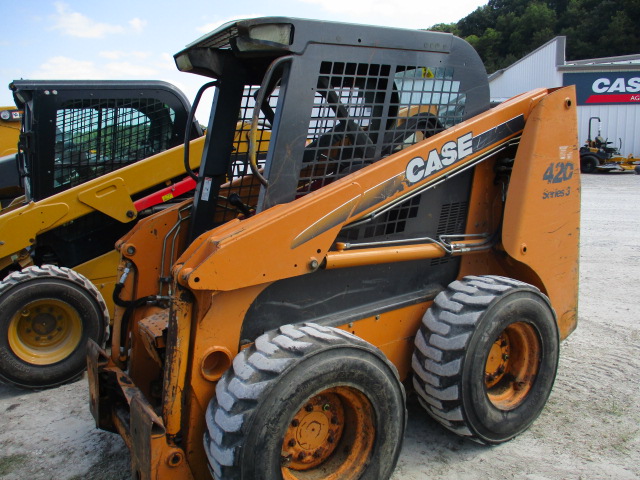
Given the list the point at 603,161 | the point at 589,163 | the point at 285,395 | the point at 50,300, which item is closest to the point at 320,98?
the point at 285,395

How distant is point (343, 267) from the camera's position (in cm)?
304

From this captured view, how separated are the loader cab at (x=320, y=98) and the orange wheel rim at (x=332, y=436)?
3.05 ft

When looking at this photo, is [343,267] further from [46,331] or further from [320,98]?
[46,331]

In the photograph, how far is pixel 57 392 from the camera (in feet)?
14.7

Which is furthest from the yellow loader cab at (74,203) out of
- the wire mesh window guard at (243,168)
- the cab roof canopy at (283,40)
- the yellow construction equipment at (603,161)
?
the yellow construction equipment at (603,161)

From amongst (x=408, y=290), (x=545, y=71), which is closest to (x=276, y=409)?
(x=408, y=290)

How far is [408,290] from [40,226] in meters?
3.39

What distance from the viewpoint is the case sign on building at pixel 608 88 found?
95.0ft

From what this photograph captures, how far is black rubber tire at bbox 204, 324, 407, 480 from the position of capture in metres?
2.36

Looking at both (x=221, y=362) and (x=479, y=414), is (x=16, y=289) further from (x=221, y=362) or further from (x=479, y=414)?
(x=479, y=414)

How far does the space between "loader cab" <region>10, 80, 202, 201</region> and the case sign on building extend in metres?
27.9

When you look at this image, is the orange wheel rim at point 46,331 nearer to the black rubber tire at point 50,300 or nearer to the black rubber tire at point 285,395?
the black rubber tire at point 50,300

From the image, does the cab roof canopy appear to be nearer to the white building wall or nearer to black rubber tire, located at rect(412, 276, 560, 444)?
black rubber tire, located at rect(412, 276, 560, 444)

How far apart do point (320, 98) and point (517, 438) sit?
7.68 ft
